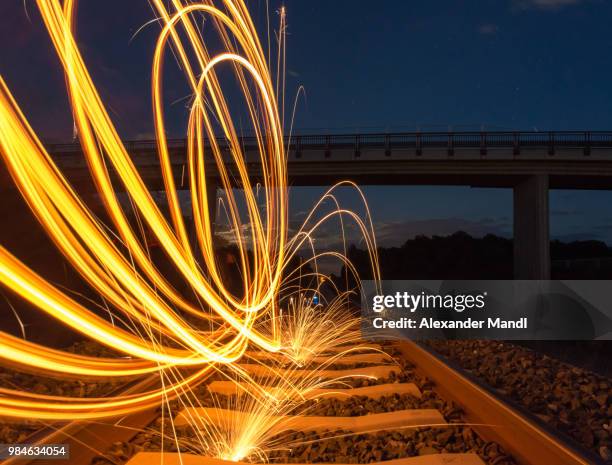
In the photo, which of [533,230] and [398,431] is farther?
[533,230]

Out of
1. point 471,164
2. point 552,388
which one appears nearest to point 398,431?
point 552,388

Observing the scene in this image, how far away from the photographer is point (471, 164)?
1237 inches

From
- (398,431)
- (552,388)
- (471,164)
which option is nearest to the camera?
(398,431)

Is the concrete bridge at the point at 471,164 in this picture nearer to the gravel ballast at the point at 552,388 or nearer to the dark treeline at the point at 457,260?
the dark treeline at the point at 457,260

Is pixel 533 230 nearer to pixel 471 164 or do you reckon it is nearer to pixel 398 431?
pixel 471 164

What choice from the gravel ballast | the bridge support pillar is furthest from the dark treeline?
the gravel ballast

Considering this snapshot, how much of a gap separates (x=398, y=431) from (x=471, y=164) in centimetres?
2820

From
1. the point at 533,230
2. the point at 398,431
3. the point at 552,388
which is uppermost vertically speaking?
the point at 533,230

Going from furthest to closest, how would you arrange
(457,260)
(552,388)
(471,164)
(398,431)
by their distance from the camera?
(457,260) → (471,164) → (552,388) → (398,431)

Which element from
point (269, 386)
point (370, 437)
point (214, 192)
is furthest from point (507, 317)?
point (214, 192)

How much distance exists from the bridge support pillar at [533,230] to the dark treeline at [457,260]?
7.09 feet

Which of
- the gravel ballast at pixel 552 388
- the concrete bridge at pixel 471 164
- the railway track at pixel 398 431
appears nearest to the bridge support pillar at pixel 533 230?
the concrete bridge at pixel 471 164

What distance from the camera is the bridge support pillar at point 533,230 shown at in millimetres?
30938

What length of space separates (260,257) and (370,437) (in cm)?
626
